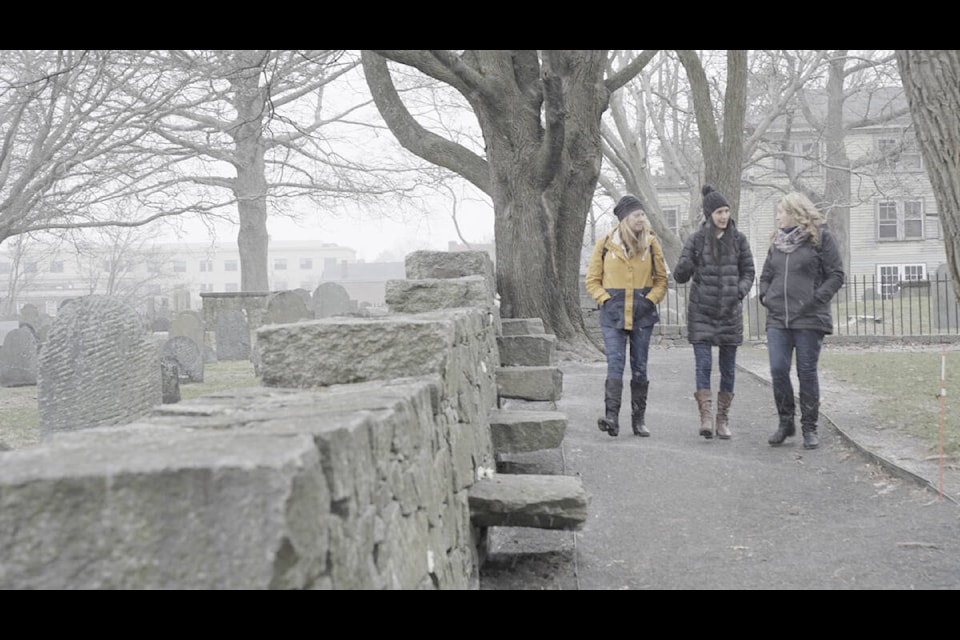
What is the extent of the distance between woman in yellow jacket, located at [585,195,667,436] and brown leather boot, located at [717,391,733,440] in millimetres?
628

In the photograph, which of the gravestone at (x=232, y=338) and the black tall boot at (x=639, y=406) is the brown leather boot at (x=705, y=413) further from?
the gravestone at (x=232, y=338)

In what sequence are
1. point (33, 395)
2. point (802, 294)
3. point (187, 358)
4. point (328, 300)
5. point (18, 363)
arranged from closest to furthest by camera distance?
point (802, 294), point (187, 358), point (33, 395), point (18, 363), point (328, 300)

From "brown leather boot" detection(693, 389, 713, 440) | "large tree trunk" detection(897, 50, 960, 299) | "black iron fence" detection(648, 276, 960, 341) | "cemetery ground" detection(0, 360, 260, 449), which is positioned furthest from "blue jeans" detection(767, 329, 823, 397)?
"black iron fence" detection(648, 276, 960, 341)

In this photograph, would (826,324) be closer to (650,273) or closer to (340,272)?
(650,273)

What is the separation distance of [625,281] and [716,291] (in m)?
0.72

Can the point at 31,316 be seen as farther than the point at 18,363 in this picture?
Yes

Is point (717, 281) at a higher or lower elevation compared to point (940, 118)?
lower

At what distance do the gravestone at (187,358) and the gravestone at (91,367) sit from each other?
14.9ft

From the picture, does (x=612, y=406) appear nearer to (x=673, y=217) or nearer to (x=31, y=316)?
(x=31, y=316)

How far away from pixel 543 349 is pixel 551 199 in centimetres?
470

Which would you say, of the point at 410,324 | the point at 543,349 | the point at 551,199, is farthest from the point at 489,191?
the point at 410,324

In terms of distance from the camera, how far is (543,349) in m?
7.81

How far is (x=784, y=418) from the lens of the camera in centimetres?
716

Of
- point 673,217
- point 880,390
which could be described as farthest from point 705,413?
point 673,217
